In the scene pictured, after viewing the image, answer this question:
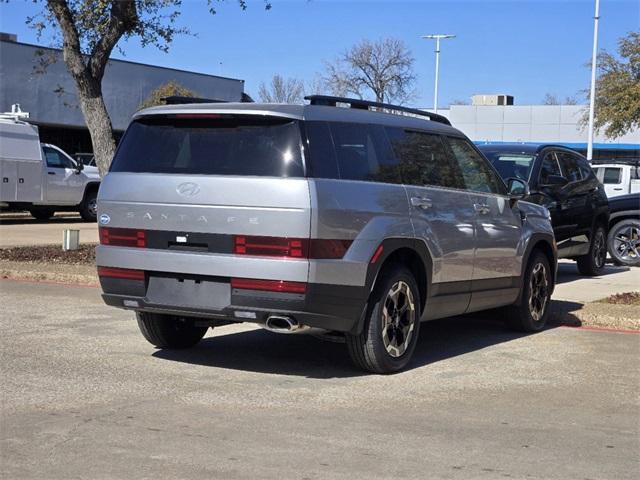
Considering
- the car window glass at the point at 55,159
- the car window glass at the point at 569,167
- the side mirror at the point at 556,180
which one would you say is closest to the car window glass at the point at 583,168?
the car window glass at the point at 569,167

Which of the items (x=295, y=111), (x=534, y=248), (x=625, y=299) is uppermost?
(x=295, y=111)

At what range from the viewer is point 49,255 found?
1443 centimetres

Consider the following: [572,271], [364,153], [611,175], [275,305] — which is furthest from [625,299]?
[611,175]

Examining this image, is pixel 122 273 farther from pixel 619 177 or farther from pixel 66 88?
pixel 66 88

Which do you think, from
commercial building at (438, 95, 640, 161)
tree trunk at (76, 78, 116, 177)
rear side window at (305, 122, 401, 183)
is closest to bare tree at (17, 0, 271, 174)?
tree trunk at (76, 78, 116, 177)

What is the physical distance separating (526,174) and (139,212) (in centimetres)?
697

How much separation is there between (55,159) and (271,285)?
19468 mm

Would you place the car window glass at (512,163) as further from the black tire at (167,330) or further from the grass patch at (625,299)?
the black tire at (167,330)

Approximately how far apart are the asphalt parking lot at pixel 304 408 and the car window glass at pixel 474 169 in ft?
4.83

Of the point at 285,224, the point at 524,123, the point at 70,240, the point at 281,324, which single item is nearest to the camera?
the point at 285,224

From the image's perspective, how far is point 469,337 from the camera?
9.18 meters

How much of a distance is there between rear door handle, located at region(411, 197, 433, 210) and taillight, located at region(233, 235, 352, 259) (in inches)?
38.8

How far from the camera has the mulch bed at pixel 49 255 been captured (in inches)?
545

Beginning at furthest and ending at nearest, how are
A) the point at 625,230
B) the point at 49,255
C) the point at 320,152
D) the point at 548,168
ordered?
the point at 625,230, the point at 49,255, the point at 548,168, the point at 320,152
